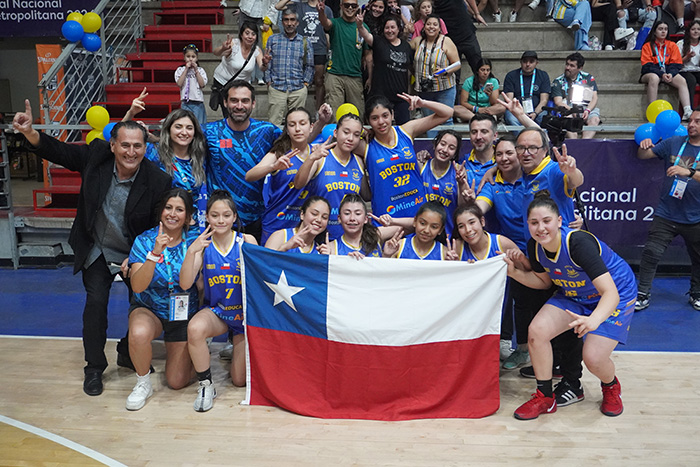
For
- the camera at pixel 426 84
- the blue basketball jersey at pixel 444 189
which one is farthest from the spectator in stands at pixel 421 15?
the blue basketball jersey at pixel 444 189

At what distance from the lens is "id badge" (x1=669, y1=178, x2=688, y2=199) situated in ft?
19.4

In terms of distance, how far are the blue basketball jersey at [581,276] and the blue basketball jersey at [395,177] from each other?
1098mm

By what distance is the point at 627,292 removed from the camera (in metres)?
4.04

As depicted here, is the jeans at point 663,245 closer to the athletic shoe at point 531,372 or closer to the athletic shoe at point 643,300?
the athletic shoe at point 643,300

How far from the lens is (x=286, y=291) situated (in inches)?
161

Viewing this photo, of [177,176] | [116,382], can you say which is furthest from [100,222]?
[116,382]

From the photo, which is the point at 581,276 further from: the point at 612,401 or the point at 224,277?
the point at 224,277

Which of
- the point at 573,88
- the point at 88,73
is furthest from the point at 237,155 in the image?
the point at 88,73

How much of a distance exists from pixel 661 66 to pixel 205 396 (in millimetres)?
7920

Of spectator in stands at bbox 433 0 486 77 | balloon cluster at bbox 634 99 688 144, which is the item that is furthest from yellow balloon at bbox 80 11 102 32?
balloon cluster at bbox 634 99 688 144

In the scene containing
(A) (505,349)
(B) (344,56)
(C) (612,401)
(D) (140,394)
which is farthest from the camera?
(B) (344,56)

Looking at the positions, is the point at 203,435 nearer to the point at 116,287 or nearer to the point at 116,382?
the point at 116,382

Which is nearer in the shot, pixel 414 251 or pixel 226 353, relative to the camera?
pixel 414 251

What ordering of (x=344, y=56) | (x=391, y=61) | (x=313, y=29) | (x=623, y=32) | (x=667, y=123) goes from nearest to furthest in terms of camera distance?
(x=667, y=123) < (x=391, y=61) < (x=344, y=56) < (x=313, y=29) < (x=623, y=32)
